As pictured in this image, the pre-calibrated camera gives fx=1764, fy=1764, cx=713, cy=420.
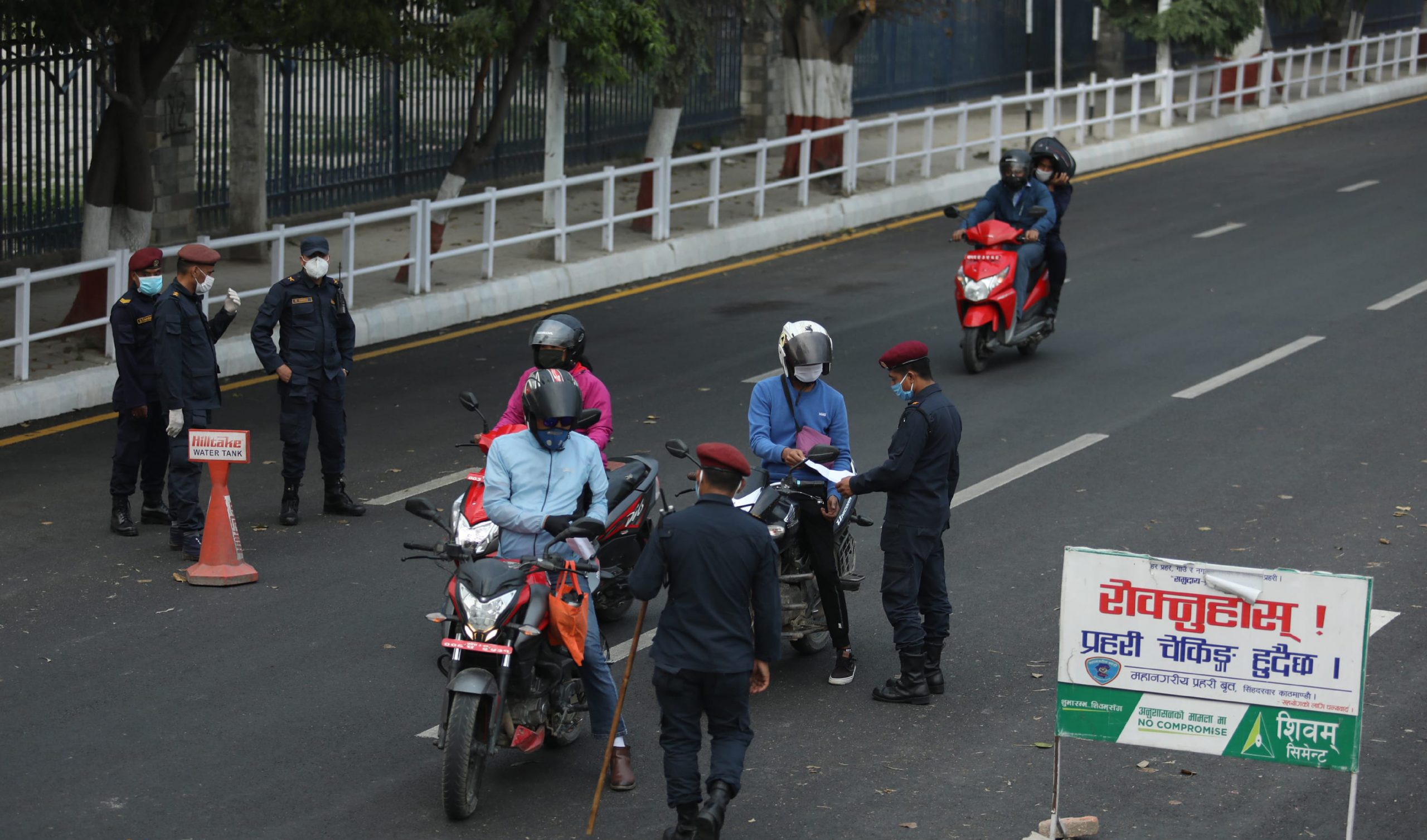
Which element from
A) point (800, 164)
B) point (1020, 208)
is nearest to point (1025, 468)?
point (1020, 208)

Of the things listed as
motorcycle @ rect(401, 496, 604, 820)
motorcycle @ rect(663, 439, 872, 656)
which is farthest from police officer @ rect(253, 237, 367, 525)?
motorcycle @ rect(401, 496, 604, 820)

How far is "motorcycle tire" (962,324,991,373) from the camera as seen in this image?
16.3 m

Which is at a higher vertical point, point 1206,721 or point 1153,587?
point 1153,587

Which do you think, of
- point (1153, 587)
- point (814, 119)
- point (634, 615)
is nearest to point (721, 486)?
point (1153, 587)

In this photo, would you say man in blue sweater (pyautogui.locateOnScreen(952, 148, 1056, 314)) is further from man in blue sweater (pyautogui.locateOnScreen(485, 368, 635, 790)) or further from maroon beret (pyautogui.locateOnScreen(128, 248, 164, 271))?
man in blue sweater (pyautogui.locateOnScreen(485, 368, 635, 790))

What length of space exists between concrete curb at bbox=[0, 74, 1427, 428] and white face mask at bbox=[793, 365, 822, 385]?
8.05 meters

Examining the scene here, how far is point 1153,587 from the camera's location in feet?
23.4

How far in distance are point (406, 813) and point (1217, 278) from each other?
595 inches

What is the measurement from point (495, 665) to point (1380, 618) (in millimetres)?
5421

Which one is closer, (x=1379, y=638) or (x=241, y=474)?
(x=1379, y=638)

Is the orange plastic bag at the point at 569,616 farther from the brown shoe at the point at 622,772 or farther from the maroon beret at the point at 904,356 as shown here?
the maroon beret at the point at 904,356

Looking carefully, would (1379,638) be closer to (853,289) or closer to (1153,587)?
(1153,587)

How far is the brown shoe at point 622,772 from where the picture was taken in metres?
7.84

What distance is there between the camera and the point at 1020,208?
16.6 m
